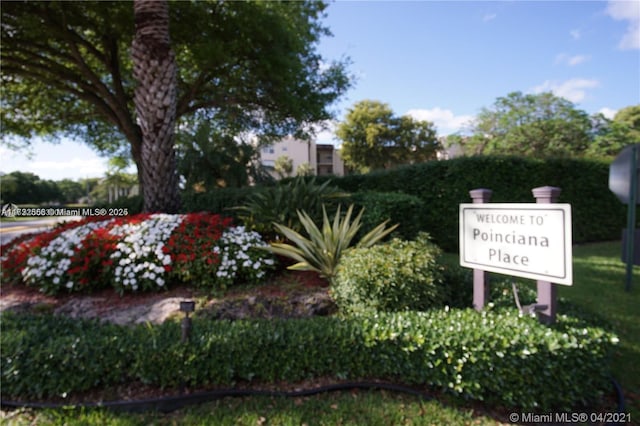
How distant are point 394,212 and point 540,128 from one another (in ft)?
61.8

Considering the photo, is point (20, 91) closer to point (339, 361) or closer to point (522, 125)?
point (339, 361)

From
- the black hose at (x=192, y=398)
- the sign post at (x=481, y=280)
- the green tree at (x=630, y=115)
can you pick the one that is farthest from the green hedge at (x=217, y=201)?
the green tree at (x=630, y=115)

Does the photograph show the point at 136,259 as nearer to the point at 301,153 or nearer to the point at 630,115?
the point at 630,115

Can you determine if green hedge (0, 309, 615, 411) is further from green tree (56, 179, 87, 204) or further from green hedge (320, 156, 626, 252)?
green hedge (320, 156, 626, 252)

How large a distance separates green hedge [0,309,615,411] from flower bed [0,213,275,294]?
1192 mm

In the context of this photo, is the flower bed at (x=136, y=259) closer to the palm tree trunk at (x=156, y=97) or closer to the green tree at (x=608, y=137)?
the palm tree trunk at (x=156, y=97)

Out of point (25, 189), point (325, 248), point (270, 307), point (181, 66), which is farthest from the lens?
point (181, 66)

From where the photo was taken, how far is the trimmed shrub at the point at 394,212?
14.6ft

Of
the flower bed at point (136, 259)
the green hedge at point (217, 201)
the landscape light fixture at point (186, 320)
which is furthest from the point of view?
the green hedge at point (217, 201)

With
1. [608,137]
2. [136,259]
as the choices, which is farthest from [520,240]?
[608,137]

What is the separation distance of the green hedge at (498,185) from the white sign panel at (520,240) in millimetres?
5199

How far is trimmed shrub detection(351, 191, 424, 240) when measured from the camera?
446cm

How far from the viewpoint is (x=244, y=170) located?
1995 centimetres

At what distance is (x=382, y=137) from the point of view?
95.6 ft
